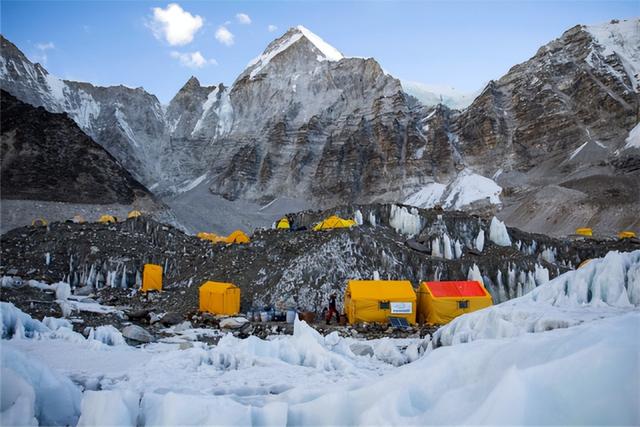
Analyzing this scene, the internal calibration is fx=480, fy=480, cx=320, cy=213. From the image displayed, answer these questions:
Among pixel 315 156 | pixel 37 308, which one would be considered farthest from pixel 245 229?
pixel 37 308

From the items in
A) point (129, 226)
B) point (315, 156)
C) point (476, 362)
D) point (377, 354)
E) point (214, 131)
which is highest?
point (214, 131)

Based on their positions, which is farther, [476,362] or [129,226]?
[129,226]

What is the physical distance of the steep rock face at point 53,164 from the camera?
170 feet

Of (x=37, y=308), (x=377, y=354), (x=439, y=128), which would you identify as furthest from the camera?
(x=439, y=128)

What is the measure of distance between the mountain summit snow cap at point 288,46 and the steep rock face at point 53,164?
51573mm

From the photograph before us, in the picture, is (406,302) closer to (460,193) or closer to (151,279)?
(151,279)

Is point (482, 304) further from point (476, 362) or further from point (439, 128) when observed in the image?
point (439, 128)

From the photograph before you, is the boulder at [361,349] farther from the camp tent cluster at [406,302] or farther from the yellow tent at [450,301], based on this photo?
the yellow tent at [450,301]

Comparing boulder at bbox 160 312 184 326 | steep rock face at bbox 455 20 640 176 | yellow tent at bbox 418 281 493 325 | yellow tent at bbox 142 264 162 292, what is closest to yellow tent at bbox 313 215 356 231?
yellow tent at bbox 418 281 493 325

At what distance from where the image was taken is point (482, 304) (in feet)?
53.6

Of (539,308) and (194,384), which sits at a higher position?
(539,308)

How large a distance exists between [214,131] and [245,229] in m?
45.1

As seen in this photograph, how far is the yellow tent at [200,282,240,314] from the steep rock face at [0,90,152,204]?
4023 centimetres

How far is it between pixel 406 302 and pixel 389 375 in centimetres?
1072
